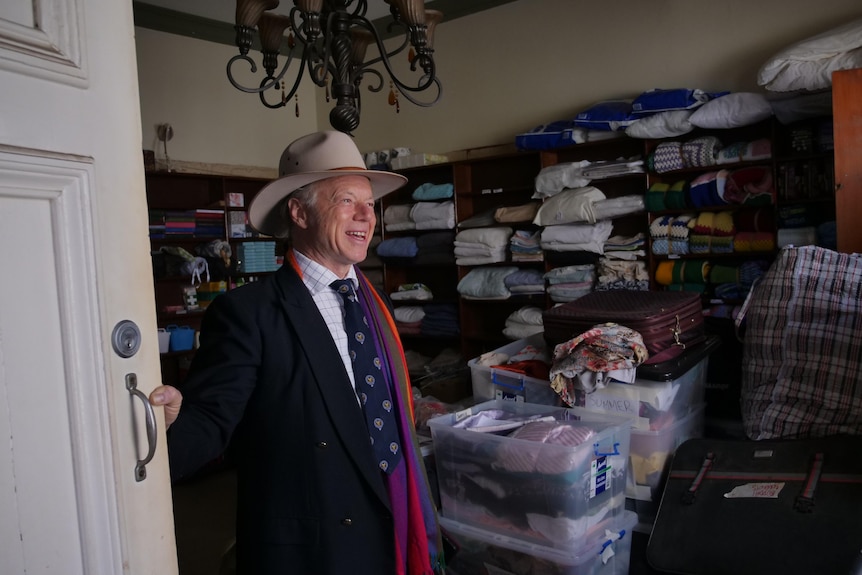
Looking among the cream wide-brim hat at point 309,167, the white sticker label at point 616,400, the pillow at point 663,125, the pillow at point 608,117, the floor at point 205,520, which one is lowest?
the floor at point 205,520

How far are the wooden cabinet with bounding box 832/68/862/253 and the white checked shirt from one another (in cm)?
234

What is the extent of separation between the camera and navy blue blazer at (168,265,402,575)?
1.43 m

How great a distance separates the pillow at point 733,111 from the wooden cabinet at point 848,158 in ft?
3.23

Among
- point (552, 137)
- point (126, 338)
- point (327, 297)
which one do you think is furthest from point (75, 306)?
point (552, 137)

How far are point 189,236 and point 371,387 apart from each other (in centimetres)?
436

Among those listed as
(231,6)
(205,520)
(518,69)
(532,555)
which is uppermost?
(231,6)

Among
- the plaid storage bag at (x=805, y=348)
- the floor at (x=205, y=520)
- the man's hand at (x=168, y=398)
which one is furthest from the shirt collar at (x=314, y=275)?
the floor at (x=205, y=520)

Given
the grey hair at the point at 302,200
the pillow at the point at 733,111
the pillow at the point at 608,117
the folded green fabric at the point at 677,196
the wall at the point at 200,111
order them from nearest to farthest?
the grey hair at the point at 302,200 → the pillow at the point at 733,111 → the folded green fabric at the point at 677,196 → the pillow at the point at 608,117 → the wall at the point at 200,111

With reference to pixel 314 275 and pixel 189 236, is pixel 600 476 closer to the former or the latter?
pixel 314 275

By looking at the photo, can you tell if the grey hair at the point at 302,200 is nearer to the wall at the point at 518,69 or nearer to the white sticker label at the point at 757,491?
the white sticker label at the point at 757,491

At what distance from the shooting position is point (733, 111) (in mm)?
3926

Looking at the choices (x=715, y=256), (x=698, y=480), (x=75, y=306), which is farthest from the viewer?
(x=715, y=256)

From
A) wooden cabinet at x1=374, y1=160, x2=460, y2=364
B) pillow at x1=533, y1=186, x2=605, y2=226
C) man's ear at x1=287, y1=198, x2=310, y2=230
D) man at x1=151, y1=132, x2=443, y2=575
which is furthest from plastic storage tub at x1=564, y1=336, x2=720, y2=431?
wooden cabinet at x1=374, y1=160, x2=460, y2=364

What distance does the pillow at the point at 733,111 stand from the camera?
387 cm
